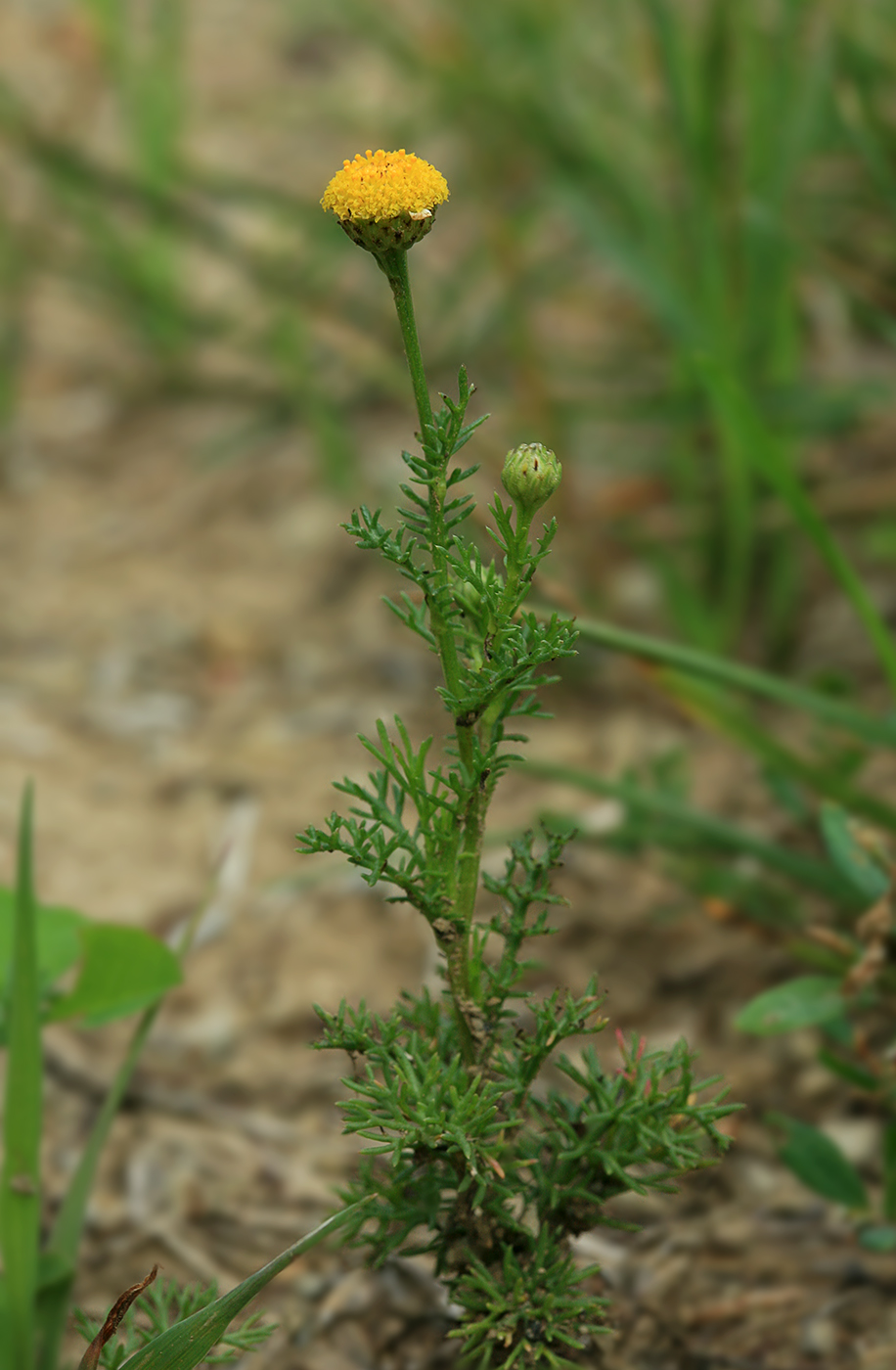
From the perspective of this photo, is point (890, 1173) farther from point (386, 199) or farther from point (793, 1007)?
point (386, 199)

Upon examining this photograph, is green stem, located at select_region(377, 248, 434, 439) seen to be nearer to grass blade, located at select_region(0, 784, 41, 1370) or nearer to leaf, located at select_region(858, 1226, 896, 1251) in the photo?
grass blade, located at select_region(0, 784, 41, 1370)

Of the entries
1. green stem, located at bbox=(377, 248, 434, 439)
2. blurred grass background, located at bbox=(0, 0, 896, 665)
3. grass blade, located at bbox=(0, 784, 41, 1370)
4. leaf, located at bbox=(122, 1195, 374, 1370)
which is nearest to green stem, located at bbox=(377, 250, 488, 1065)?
green stem, located at bbox=(377, 248, 434, 439)

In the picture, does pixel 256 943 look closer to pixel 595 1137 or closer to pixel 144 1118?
pixel 144 1118

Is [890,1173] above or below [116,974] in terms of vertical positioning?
below

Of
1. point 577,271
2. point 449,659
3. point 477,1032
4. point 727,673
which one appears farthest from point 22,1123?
point 577,271

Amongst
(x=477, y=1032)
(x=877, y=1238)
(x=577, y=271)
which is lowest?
(x=877, y=1238)
